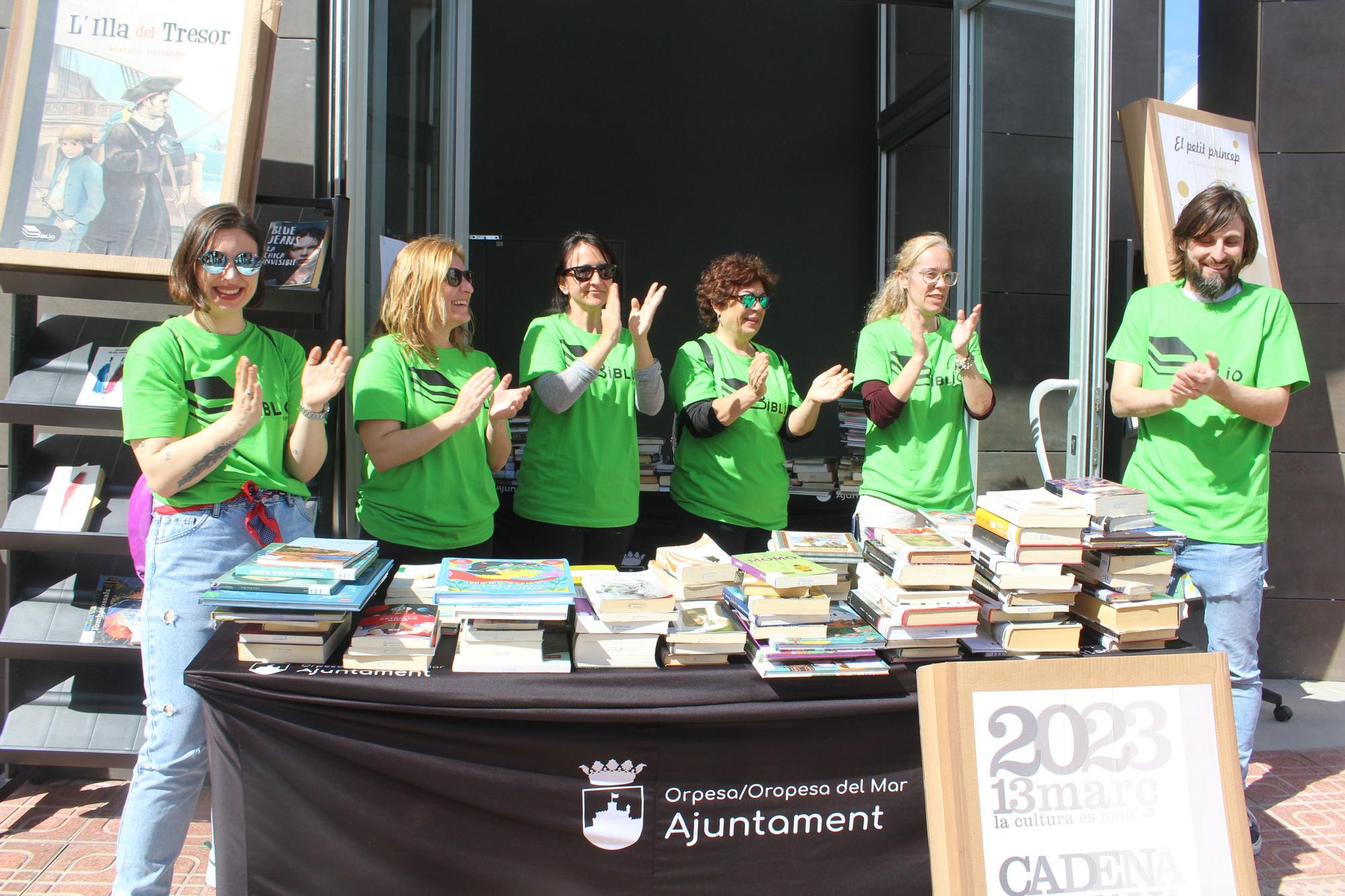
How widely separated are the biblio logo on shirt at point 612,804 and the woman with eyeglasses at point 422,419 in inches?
36.5

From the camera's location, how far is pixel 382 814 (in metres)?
1.92

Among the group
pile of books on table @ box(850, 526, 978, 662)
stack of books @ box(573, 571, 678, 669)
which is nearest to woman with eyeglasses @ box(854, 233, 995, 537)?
pile of books on table @ box(850, 526, 978, 662)

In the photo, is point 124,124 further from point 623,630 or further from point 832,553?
point 832,553

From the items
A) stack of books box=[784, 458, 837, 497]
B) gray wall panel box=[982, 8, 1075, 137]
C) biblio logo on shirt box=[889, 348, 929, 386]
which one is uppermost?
gray wall panel box=[982, 8, 1075, 137]

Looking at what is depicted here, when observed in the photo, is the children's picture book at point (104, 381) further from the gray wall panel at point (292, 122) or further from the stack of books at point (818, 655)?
the stack of books at point (818, 655)

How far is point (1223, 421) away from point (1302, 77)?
279cm

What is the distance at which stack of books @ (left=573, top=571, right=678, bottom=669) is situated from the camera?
1982mm

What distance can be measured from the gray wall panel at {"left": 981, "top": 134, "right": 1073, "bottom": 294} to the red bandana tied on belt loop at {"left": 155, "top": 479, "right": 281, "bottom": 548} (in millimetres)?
2934

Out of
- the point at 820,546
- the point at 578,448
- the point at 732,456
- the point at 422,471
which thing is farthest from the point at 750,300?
the point at 422,471

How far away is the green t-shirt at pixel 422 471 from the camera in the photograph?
254 cm

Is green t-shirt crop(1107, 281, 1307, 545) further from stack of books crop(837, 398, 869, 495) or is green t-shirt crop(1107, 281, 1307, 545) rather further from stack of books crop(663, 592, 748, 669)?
stack of books crop(837, 398, 869, 495)

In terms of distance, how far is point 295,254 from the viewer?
2.89 m

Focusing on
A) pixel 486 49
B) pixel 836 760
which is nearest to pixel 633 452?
pixel 836 760

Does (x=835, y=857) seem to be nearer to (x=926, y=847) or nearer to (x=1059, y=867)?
(x=926, y=847)
